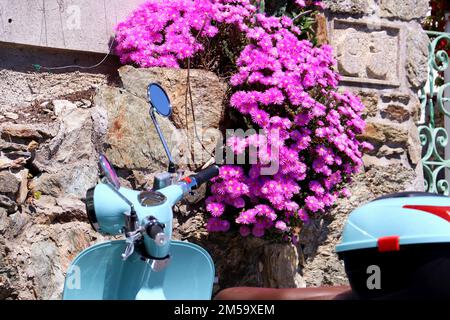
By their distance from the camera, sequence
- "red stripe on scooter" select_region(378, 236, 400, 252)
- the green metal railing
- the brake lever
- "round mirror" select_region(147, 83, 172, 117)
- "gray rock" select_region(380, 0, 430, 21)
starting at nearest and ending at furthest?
"red stripe on scooter" select_region(378, 236, 400, 252) < the brake lever < "round mirror" select_region(147, 83, 172, 117) < "gray rock" select_region(380, 0, 430, 21) < the green metal railing

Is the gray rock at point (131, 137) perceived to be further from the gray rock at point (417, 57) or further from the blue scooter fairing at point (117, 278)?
the gray rock at point (417, 57)

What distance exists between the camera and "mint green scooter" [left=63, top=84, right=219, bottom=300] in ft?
7.01

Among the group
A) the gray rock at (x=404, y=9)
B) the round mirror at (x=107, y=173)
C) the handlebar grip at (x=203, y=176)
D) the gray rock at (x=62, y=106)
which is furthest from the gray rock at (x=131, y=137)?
the gray rock at (x=404, y=9)

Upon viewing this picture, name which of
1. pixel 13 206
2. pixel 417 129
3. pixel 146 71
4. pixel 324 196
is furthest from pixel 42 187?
pixel 417 129

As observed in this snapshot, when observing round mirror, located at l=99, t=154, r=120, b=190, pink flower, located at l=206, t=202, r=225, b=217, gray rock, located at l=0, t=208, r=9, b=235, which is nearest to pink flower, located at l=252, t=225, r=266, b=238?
pink flower, located at l=206, t=202, r=225, b=217

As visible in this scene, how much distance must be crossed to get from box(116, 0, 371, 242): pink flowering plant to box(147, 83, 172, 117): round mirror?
89 cm

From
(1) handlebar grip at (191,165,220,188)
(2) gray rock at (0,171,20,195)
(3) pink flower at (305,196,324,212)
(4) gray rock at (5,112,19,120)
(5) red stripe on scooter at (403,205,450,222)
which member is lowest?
(3) pink flower at (305,196,324,212)

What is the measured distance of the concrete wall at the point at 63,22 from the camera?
11.5ft

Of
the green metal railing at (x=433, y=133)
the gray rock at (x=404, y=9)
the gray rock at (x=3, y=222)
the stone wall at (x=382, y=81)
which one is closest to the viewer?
the gray rock at (x=3, y=222)

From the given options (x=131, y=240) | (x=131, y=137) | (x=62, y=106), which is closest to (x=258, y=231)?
(x=131, y=137)

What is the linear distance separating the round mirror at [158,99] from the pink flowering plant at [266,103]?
2.91ft

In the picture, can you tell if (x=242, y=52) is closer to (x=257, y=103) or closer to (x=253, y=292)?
(x=257, y=103)

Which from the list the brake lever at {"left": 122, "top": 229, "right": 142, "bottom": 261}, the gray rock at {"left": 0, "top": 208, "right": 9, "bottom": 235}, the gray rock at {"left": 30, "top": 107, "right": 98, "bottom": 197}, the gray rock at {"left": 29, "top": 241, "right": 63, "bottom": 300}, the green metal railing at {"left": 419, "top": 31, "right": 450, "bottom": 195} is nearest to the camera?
the brake lever at {"left": 122, "top": 229, "right": 142, "bottom": 261}

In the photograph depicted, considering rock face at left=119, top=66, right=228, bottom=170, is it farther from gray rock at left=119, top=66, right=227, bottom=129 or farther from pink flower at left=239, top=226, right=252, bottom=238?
pink flower at left=239, top=226, right=252, bottom=238
